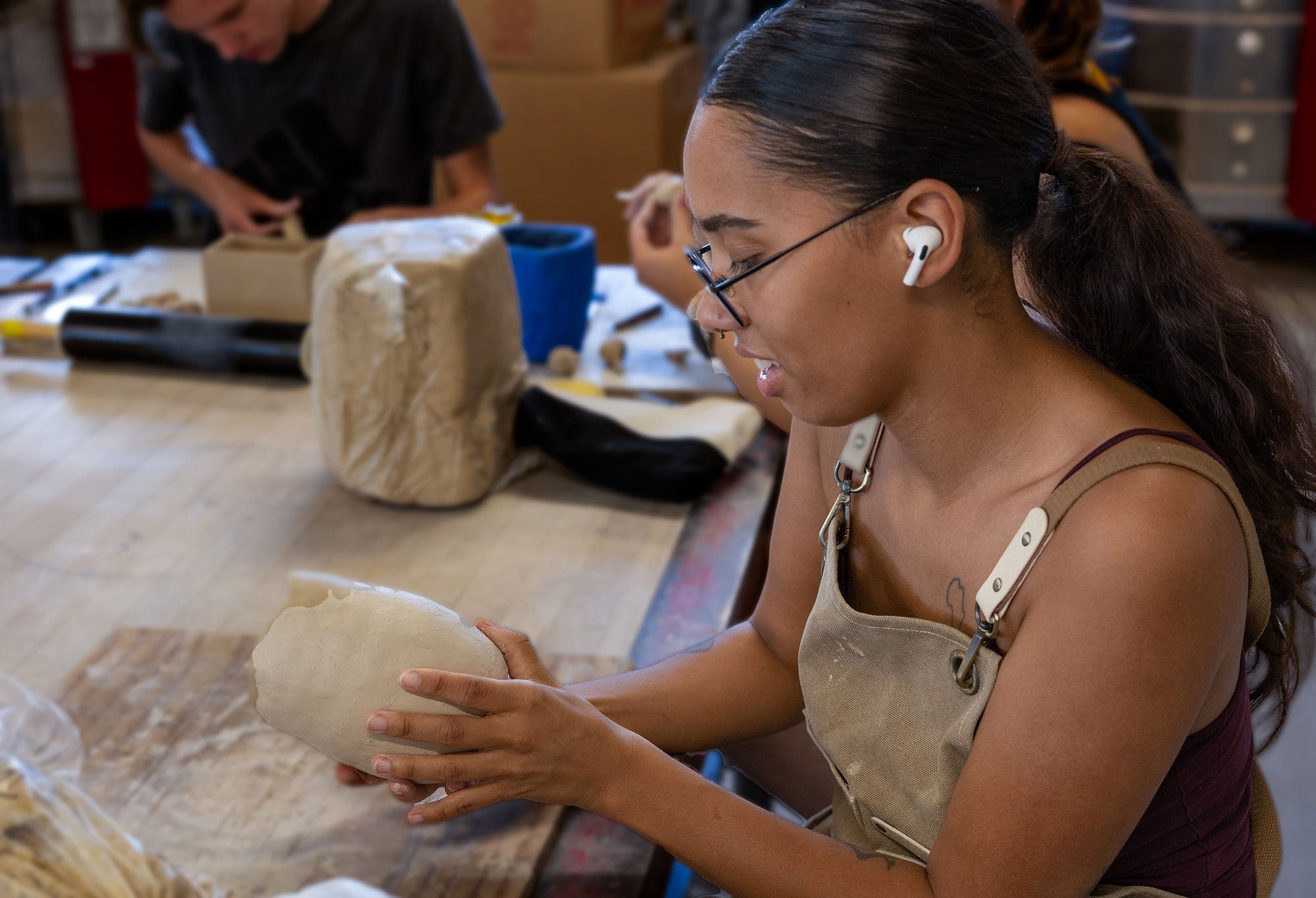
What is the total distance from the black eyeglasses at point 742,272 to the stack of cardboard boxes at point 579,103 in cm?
282

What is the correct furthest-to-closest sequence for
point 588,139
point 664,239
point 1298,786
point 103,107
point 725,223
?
1. point 103,107
2. point 588,139
3. point 1298,786
4. point 664,239
5. point 725,223

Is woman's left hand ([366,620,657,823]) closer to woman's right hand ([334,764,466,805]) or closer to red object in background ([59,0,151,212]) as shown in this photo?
woman's right hand ([334,764,466,805])

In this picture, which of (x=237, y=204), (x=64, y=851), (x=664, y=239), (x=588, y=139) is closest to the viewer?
(x=64, y=851)

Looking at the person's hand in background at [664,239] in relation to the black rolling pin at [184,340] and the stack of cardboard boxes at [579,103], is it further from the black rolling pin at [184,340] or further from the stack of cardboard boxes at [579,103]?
the stack of cardboard boxes at [579,103]

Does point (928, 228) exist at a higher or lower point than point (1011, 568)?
higher

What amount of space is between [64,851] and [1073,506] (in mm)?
789

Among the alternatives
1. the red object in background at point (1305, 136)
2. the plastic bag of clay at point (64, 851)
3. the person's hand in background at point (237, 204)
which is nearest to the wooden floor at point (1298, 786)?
the plastic bag of clay at point (64, 851)

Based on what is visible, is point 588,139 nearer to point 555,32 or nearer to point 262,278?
point 555,32

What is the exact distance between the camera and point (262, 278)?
2252mm

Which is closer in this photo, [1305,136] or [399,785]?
[399,785]

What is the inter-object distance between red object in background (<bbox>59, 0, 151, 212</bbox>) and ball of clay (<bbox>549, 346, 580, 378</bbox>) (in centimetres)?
344

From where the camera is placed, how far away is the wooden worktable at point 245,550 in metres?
1.51

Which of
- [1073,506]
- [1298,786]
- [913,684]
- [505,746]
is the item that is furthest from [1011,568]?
[1298,786]

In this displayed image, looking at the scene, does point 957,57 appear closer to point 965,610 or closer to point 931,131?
point 931,131
